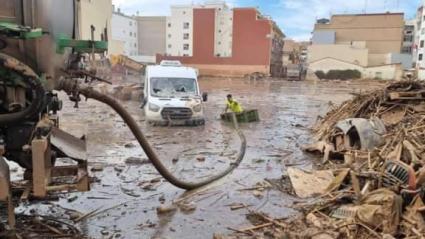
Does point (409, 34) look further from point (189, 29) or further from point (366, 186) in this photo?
point (366, 186)

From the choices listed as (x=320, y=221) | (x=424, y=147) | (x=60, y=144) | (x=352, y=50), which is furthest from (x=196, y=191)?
(x=352, y=50)

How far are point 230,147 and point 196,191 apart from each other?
5068 mm

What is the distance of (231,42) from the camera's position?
221ft

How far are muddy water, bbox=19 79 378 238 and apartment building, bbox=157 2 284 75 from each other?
148 ft

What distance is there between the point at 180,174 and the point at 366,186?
4565 millimetres

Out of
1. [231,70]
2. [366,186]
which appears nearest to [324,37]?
[231,70]

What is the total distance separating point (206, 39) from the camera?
68.5 meters

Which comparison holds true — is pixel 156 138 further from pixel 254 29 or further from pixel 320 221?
pixel 254 29

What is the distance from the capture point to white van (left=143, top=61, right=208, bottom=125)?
1714 centimetres

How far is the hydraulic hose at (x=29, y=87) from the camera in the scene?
4.61 meters

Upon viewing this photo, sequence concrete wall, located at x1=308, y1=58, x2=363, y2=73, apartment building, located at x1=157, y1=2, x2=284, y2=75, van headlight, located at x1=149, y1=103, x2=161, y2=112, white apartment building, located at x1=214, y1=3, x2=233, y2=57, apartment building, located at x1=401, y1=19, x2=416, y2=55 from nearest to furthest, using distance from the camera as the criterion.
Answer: van headlight, located at x1=149, y1=103, x2=161, y2=112 → apartment building, located at x1=157, y1=2, x2=284, y2=75 → concrete wall, located at x1=308, y1=58, x2=363, y2=73 → white apartment building, located at x1=214, y1=3, x2=233, y2=57 → apartment building, located at x1=401, y1=19, x2=416, y2=55

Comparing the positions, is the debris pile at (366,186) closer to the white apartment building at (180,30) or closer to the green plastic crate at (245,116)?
the green plastic crate at (245,116)

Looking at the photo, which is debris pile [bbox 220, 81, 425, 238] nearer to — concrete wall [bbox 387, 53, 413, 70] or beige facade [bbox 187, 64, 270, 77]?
beige facade [bbox 187, 64, 270, 77]

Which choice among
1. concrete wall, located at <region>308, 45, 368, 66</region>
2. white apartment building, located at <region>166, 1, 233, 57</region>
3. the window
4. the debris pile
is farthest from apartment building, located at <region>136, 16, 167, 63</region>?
the debris pile
